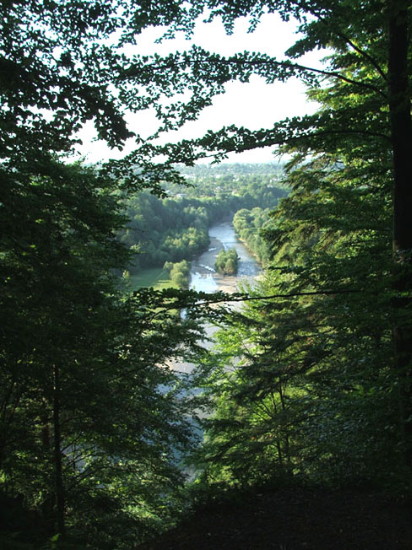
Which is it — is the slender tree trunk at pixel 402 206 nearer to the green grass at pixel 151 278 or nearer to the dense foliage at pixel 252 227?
the green grass at pixel 151 278

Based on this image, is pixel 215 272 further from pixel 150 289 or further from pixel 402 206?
pixel 402 206

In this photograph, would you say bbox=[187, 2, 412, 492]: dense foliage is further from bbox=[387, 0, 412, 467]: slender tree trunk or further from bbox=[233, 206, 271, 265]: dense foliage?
bbox=[233, 206, 271, 265]: dense foliage

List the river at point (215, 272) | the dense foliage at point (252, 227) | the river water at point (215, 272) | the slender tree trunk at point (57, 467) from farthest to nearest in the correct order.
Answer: the dense foliage at point (252, 227) → the river water at point (215, 272) → the river at point (215, 272) → the slender tree trunk at point (57, 467)

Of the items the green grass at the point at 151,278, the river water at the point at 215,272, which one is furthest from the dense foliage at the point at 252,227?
the green grass at the point at 151,278

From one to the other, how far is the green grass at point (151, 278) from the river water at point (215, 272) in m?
3.49

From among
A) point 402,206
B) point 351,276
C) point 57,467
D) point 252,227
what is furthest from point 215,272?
point 402,206

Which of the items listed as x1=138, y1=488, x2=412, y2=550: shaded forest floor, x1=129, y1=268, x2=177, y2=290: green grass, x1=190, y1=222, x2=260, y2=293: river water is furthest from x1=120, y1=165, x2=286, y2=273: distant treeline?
x1=138, y1=488, x2=412, y2=550: shaded forest floor

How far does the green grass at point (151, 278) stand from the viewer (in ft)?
152

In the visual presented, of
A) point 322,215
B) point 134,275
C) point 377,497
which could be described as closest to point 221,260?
point 134,275

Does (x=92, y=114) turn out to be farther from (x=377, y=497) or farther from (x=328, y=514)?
(x=377, y=497)

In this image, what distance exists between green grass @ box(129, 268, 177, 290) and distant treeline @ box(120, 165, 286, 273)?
111 cm

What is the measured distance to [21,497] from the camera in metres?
6.02

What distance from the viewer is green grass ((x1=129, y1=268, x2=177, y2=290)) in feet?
152

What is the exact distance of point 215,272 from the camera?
50.1 meters
